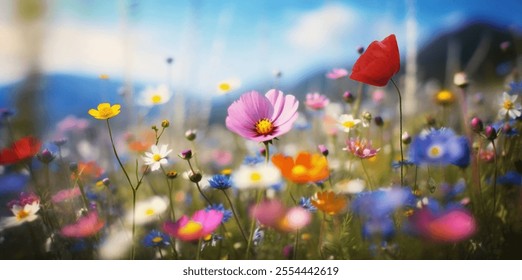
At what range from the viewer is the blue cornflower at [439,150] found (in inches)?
32.9

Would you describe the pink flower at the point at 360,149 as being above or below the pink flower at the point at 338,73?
below

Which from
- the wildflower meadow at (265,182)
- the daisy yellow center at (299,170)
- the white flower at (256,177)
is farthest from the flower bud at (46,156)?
the daisy yellow center at (299,170)

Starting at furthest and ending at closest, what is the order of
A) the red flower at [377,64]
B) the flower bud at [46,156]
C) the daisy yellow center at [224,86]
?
the daisy yellow center at [224,86] < the flower bud at [46,156] < the red flower at [377,64]

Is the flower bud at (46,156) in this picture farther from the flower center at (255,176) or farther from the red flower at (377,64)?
the red flower at (377,64)

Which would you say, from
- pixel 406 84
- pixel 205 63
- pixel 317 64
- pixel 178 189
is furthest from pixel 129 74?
pixel 406 84

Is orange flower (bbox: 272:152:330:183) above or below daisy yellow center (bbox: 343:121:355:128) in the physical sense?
below

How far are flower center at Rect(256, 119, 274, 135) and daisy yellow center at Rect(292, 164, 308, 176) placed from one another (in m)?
0.07

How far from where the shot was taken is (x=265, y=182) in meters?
0.83

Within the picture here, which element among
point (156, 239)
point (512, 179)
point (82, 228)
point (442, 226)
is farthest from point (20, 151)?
point (512, 179)

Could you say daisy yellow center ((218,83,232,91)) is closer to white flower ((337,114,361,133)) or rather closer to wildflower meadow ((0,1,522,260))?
wildflower meadow ((0,1,522,260))

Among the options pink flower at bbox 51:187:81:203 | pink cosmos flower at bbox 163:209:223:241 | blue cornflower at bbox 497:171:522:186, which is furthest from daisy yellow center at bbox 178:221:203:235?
blue cornflower at bbox 497:171:522:186

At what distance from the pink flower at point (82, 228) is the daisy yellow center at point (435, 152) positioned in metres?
0.61

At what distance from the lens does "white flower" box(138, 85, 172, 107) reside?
0.96 meters

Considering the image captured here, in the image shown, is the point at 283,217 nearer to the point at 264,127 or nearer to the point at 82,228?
the point at 264,127
